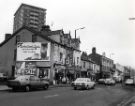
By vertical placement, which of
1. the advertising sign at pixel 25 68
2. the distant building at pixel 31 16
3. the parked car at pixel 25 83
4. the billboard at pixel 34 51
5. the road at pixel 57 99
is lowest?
the road at pixel 57 99

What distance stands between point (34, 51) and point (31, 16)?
114 meters

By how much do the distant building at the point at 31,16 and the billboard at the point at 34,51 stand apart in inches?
4196

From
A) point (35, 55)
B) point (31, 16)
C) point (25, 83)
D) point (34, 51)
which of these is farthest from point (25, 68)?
point (31, 16)

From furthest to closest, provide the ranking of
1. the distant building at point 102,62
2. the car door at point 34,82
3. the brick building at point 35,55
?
1. the distant building at point 102,62
2. the brick building at point 35,55
3. the car door at point 34,82

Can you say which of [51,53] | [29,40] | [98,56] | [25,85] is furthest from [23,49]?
[98,56]

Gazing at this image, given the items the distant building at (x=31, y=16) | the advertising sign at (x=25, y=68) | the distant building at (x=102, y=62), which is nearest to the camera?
the advertising sign at (x=25, y=68)

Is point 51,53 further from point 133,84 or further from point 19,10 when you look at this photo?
point 19,10

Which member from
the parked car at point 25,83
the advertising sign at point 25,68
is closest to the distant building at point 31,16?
the advertising sign at point 25,68

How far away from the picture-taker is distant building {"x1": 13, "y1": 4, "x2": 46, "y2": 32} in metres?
156

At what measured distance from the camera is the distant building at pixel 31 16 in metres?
156

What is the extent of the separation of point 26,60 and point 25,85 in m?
22.8

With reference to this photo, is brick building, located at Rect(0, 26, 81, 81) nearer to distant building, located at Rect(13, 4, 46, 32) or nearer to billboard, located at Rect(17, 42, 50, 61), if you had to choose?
billboard, located at Rect(17, 42, 50, 61)

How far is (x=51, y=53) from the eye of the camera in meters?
46.5

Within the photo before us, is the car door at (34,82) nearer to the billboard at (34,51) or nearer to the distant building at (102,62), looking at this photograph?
the billboard at (34,51)
